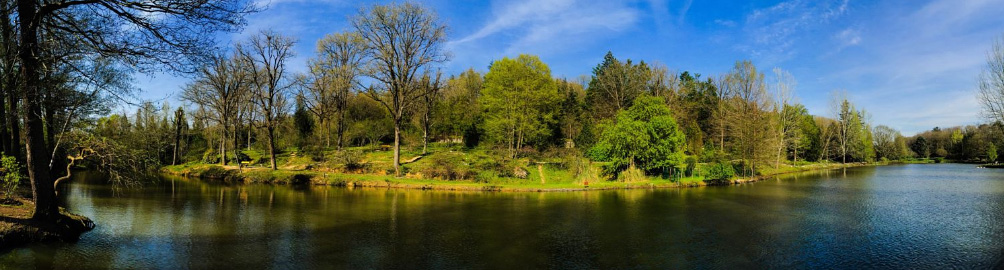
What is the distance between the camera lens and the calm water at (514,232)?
39.7 ft

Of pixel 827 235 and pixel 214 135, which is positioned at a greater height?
pixel 214 135

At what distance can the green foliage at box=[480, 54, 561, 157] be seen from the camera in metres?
42.4

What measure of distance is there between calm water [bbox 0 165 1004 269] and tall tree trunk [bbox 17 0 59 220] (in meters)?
1.47

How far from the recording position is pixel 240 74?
4319cm

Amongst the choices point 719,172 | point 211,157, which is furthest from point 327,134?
point 719,172

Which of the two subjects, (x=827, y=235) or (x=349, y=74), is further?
(x=349, y=74)

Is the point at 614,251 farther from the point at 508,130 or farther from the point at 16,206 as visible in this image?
the point at 508,130

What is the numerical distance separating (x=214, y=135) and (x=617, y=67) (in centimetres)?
5206

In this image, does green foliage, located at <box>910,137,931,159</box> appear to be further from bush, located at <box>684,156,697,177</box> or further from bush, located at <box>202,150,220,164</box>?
bush, located at <box>202,150,220,164</box>

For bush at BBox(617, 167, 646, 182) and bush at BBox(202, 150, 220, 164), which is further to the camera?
bush at BBox(202, 150, 220, 164)

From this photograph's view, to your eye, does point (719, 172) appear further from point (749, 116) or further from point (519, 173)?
point (519, 173)

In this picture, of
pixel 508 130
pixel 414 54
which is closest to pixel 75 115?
pixel 414 54

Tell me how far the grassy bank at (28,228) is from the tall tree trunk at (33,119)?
0.33 metres

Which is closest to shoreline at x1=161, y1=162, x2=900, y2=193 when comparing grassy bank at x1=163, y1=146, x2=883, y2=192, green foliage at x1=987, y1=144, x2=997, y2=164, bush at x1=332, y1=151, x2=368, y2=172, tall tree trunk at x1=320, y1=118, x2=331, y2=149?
grassy bank at x1=163, y1=146, x2=883, y2=192
